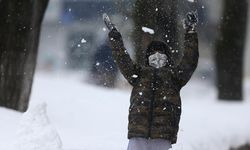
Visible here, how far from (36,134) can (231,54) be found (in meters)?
10.1

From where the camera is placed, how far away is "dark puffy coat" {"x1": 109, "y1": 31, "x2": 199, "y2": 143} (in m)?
6.63

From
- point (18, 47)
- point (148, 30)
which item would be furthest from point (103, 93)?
point (148, 30)

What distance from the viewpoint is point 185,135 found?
10328mm

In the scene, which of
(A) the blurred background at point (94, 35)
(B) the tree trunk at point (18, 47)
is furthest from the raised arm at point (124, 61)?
(B) the tree trunk at point (18, 47)

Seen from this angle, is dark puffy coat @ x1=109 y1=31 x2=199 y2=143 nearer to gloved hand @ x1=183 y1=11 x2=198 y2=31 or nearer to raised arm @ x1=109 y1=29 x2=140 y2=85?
raised arm @ x1=109 y1=29 x2=140 y2=85

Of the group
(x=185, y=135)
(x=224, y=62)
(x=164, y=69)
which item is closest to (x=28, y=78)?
(x=185, y=135)

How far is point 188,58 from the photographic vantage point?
6840 millimetres

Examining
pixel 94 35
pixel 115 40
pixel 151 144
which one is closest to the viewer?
pixel 151 144

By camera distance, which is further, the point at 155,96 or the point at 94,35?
the point at 94,35

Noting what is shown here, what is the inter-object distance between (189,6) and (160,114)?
4.30 meters

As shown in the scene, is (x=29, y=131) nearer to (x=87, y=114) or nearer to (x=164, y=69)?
(x=164, y=69)

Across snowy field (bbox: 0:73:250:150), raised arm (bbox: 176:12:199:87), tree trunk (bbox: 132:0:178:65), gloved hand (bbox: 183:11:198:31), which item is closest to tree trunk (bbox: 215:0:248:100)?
snowy field (bbox: 0:73:250:150)

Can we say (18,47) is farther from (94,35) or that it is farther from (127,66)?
(94,35)

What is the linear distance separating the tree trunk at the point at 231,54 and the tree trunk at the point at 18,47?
7266 millimetres
